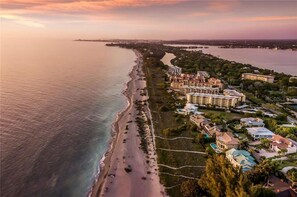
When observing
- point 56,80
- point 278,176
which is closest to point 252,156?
point 278,176

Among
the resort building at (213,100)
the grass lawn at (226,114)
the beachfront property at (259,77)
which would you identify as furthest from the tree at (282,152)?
the beachfront property at (259,77)

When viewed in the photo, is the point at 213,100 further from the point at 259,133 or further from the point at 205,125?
the point at 259,133

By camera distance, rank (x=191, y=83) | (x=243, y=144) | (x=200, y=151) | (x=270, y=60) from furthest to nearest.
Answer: (x=270, y=60) → (x=191, y=83) → (x=243, y=144) → (x=200, y=151)

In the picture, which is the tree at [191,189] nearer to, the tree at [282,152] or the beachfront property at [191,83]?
the tree at [282,152]

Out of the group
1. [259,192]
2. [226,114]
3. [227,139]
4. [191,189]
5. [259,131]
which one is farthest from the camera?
[226,114]

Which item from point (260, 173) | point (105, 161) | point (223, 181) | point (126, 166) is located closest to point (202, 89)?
point (105, 161)

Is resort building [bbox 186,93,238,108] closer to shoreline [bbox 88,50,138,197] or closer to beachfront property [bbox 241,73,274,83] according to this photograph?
shoreline [bbox 88,50,138,197]
